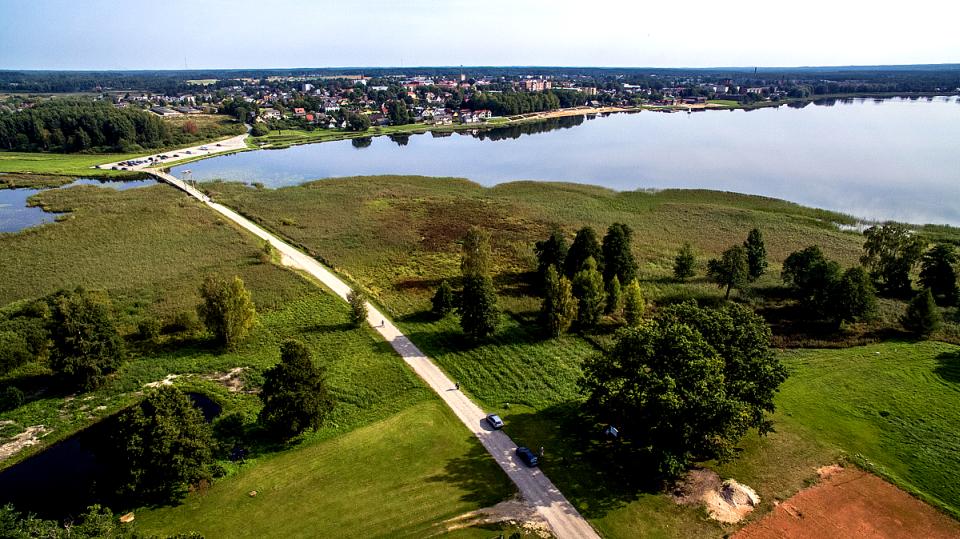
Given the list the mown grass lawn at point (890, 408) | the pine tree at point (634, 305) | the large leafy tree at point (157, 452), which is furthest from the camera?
the pine tree at point (634, 305)

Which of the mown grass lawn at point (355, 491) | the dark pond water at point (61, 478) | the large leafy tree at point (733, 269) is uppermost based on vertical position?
the large leafy tree at point (733, 269)

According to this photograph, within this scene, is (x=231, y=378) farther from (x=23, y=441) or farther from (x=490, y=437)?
(x=490, y=437)

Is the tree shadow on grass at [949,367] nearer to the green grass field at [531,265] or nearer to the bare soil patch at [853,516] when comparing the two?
the green grass field at [531,265]

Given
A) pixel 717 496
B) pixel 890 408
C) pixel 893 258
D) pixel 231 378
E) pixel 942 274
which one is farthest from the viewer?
pixel 893 258

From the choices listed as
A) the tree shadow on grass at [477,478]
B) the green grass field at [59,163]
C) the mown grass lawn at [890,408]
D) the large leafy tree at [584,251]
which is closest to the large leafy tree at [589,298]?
the large leafy tree at [584,251]

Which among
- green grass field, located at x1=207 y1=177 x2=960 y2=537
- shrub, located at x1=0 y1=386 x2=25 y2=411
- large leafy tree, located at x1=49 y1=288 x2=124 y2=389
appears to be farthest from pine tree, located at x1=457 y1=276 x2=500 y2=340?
shrub, located at x1=0 y1=386 x2=25 y2=411

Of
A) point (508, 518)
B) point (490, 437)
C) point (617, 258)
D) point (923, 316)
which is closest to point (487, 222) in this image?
point (617, 258)
